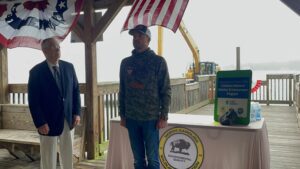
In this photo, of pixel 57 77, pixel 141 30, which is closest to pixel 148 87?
pixel 141 30

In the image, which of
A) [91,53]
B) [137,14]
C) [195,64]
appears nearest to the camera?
[137,14]

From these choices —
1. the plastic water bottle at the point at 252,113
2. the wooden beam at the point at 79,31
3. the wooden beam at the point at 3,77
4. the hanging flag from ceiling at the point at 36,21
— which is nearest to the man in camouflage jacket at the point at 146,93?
the plastic water bottle at the point at 252,113

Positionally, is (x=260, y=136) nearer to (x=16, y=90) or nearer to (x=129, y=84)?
(x=129, y=84)

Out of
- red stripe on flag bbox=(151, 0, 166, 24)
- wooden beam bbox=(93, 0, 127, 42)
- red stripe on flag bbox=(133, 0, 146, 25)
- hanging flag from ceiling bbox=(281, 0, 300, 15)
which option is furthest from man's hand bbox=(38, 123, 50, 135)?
hanging flag from ceiling bbox=(281, 0, 300, 15)

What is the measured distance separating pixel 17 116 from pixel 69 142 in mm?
2472

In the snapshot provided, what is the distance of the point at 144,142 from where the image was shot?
272 cm

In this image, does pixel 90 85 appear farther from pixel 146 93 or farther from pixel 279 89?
pixel 279 89

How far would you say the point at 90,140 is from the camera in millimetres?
4719

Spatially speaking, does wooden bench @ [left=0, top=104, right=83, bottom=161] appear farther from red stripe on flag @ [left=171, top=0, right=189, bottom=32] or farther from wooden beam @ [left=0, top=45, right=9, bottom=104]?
red stripe on flag @ [left=171, top=0, right=189, bottom=32]

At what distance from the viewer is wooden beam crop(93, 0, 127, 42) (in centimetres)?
441

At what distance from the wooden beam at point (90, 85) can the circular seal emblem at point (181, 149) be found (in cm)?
169

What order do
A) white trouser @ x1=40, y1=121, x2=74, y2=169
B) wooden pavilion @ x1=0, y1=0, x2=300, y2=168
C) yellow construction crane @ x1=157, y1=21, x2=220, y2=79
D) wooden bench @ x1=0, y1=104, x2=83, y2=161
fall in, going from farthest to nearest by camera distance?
yellow construction crane @ x1=157, y1=21, x2=220, y2=79
wooden pavilion @ x1=0, y1=0, x2=300, y2=168
wooden bench @ x1=0, y1=104, x2=83, y2=161
white trouser @ x1=40, y1=121, x2=74, y2=169

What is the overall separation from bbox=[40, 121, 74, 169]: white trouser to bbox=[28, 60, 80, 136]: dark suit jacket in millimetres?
79

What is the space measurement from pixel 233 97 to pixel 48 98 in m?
1.79
